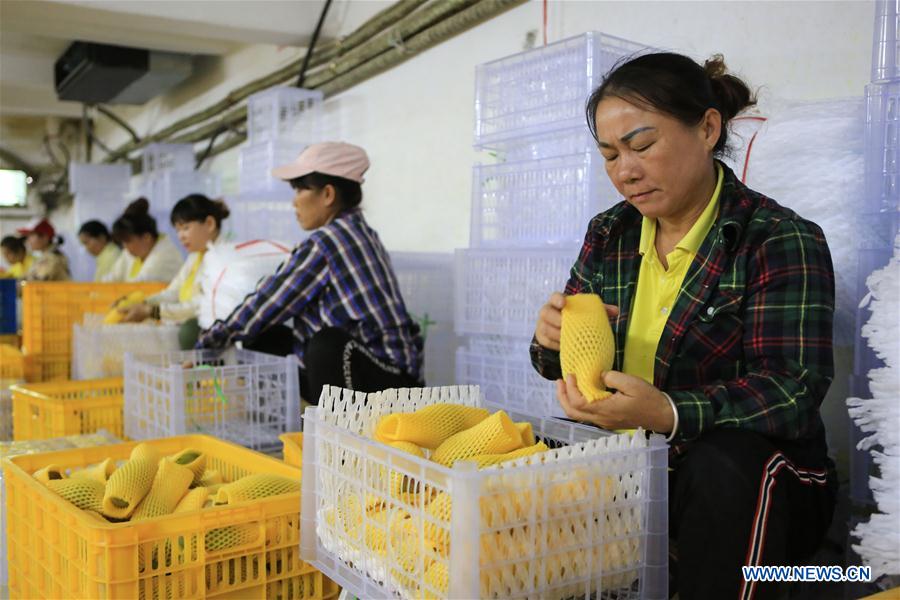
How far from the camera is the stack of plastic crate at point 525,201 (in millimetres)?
2191

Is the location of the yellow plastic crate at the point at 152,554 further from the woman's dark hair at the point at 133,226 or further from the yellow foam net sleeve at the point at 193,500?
the woman's dark hair at the point at 133,226

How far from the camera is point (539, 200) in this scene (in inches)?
91.7

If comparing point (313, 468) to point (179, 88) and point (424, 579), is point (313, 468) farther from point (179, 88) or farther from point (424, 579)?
point (179, 88)

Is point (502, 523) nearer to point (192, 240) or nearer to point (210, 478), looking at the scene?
point (210, 478)

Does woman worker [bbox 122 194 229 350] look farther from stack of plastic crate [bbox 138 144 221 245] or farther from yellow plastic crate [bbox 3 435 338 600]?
stack of plastic crate [bbox 138 144 221 245]

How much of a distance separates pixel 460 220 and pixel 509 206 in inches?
39.5

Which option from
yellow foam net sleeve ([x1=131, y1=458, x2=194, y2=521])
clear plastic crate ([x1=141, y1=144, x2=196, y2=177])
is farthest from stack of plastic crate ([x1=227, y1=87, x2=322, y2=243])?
yellow foam net sleeve ([x1=131, y1=458, x2=194, y2=521])

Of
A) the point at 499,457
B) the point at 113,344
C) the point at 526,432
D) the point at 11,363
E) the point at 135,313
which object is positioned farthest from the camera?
the point at 11,363

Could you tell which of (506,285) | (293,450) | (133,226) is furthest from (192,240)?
(293,450)

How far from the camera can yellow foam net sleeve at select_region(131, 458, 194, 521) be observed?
1.38 m

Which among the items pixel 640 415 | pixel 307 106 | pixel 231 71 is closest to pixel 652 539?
pixel 640 415

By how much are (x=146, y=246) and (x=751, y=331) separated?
440 centimetres

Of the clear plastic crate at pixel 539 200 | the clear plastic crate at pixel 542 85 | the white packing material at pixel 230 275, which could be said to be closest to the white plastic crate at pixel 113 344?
the white packing material at pixel 230 275

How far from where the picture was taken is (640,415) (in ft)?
3.62
